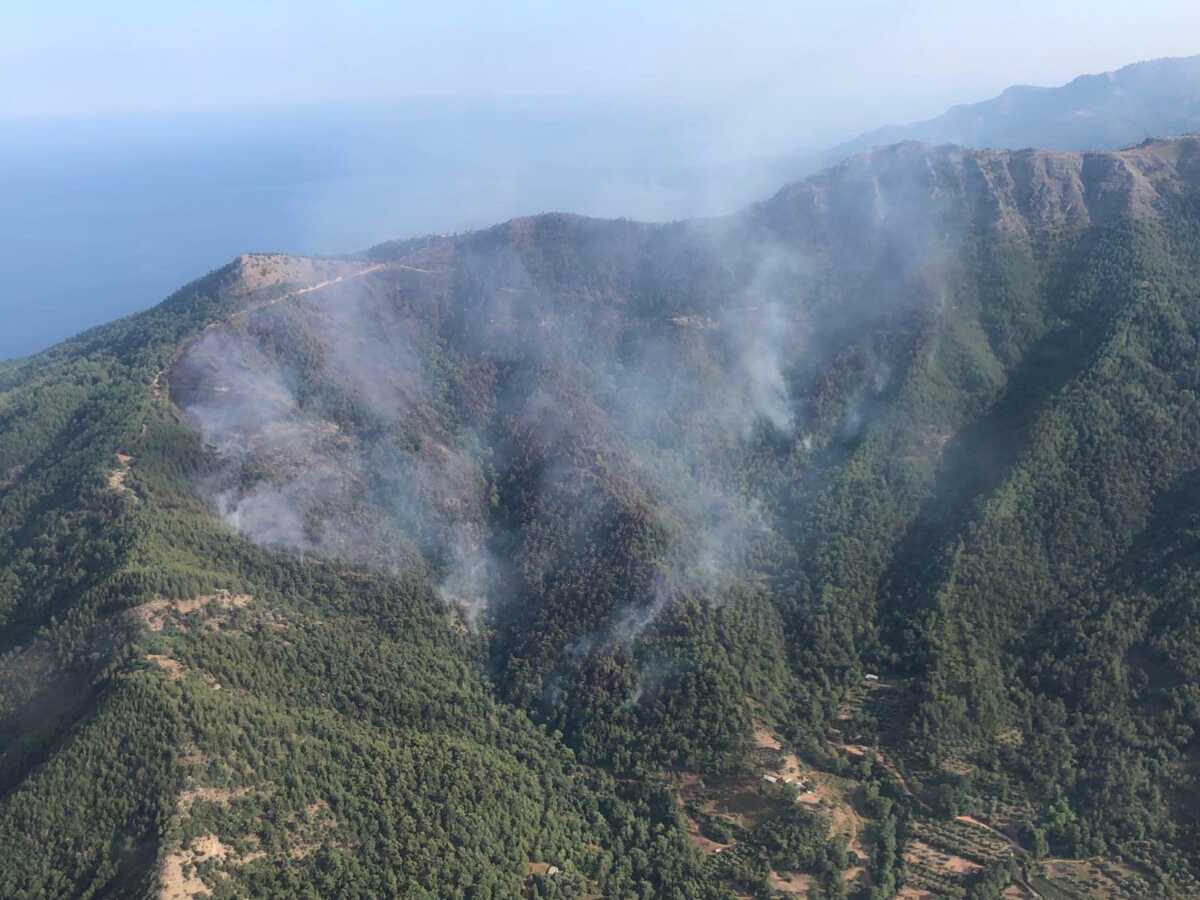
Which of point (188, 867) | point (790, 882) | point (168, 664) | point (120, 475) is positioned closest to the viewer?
point (188, 867)

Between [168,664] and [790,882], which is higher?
[168,664]

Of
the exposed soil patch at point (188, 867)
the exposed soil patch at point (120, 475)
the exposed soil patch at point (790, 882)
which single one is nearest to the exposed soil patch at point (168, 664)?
the exposed soil patch at point (188, 867)

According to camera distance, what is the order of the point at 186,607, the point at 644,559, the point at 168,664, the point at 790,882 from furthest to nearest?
the point at 644,559
the point at 186,607
the point at 168,664
the point at 790,882

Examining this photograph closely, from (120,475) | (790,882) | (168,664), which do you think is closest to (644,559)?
(790,882)

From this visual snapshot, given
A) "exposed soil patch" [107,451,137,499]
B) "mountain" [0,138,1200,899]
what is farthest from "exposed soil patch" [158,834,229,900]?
"exposed soil patch" [107,451,137,499]

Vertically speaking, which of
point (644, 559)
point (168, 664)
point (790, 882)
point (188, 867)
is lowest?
point (790, 882)

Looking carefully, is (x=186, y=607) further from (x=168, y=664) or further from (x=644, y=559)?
(x=644, y=559)

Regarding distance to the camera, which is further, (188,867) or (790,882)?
(790,882)

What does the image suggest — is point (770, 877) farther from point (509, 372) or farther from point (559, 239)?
point (559, 239)
